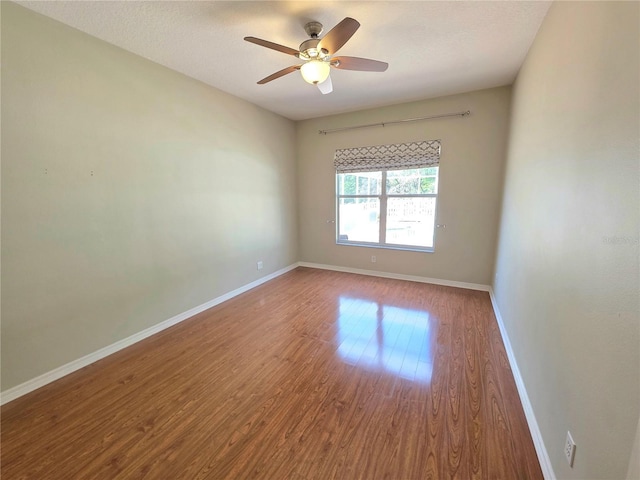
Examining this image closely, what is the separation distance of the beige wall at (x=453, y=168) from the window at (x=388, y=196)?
0.44ft

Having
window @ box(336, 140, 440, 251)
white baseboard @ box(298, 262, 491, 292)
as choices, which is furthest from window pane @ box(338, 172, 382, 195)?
white baseboard @ box(298, 262, 491, 292)

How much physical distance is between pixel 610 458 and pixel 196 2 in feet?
9.86

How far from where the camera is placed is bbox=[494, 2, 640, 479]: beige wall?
0.83 meters

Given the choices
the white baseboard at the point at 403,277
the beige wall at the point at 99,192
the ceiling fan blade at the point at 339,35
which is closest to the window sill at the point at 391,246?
the white baseboard at the point at 403,277

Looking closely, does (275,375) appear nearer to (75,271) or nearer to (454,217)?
(75,271)

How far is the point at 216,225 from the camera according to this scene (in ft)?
10.9

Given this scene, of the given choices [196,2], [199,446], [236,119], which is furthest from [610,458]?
[236,119]

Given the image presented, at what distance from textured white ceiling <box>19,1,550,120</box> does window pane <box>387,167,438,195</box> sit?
3.79ft

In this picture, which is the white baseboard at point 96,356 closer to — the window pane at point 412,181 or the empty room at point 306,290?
the empty room at point 306,290

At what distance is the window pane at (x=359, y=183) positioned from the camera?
430 centimetres

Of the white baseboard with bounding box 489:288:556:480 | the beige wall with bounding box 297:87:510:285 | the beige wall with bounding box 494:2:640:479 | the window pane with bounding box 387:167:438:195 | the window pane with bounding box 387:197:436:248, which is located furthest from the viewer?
the window pane with bounding box 387:197:436:248

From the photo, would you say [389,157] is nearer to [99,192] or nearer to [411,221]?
[411,221]

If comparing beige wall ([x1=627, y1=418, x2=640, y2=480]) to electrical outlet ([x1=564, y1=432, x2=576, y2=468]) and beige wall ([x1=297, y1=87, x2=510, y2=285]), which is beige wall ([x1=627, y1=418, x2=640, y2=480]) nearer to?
electrical outlet ([x1=564, y1=432, x2=576, y2=468])

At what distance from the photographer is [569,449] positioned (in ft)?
3.64
